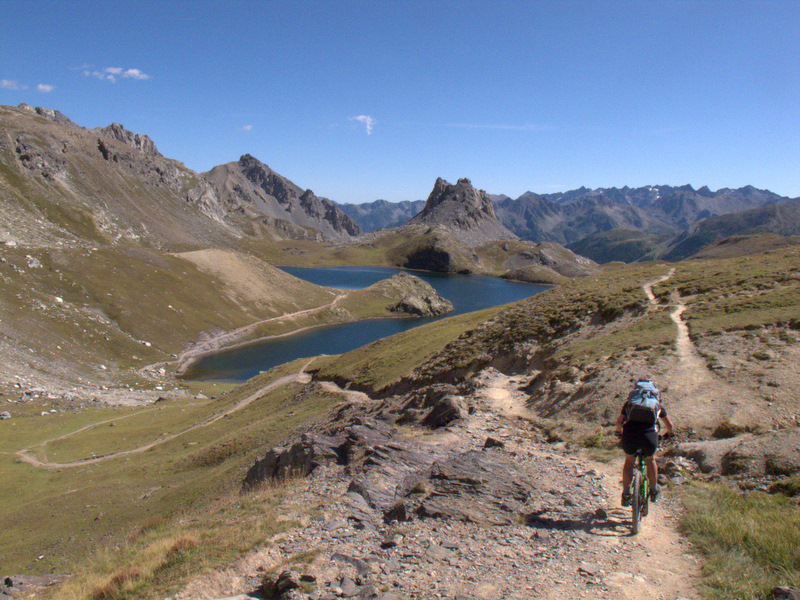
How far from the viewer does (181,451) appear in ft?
142

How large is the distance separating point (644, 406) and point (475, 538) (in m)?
5.85

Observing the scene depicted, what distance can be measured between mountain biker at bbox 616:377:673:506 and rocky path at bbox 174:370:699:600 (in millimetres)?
949

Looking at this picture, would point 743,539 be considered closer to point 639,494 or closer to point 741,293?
point 639,494

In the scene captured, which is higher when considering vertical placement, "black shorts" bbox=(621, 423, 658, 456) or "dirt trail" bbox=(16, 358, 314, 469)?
"black shorts" bbox=(621, 423, 658, 456)

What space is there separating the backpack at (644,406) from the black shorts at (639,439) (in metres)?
0.22

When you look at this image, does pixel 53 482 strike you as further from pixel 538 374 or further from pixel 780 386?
pixel 780 386

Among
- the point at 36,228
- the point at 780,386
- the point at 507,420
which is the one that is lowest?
the point at 507,420

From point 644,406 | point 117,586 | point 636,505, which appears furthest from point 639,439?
point 117,586

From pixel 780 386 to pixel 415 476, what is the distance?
52.2 feet

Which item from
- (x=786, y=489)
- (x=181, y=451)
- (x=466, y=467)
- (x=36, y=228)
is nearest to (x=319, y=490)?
(x=466, y=467)

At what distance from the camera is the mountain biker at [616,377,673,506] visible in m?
12.5

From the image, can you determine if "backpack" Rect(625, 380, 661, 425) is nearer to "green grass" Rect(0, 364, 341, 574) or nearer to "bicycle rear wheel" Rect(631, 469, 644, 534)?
"bicycle rear wheel" Rect(631, 469, 644, 534)

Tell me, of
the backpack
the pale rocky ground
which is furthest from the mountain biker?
the pale rocky ground

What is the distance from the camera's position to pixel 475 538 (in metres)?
12.2
